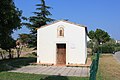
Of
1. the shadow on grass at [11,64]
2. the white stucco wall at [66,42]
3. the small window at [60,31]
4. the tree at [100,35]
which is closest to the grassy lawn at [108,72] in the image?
the white stucco wall at [66,42]

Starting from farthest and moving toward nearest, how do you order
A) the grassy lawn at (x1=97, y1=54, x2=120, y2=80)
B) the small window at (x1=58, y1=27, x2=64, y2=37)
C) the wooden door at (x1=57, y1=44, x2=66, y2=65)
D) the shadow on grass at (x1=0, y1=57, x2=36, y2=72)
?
the wooden door at (x1=57, y1=44, x2=66, y2=65), the small window at (x1=58, y1=27, x2=64, y2=37), the shadow on grass at (x1=0, y1=57, x2=36, y2=72), the grassy lawn at (x1=97, y1=54, x2=120, y2=80)

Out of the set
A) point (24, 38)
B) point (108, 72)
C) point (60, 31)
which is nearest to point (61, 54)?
point (60, 31)

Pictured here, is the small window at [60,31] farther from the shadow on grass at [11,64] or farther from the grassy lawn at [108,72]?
the grassy lawn at [108,72]

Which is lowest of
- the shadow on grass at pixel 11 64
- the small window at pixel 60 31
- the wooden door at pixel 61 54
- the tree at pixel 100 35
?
the shadow on grass at pixel 11 64

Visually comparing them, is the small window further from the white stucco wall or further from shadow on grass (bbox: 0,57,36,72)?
shadow on grass (bbox: 0,57,36,72)

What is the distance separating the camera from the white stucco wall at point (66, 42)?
25250 mm

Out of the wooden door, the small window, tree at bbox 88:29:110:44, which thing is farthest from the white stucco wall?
tree at bbox 88:29:110:44

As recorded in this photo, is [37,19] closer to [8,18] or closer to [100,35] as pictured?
[8,18]

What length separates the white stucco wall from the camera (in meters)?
25.2

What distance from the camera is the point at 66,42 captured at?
83.7 ft

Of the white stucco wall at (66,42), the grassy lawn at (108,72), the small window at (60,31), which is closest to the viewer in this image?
the grassy lawn at (108,72)

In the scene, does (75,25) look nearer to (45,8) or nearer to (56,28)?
(56,28)

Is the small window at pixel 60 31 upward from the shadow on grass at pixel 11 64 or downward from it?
upward

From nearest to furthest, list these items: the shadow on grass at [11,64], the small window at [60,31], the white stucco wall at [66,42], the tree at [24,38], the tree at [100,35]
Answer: the shadow on grass at [11,64] → the white stucco wall at [66,42] → the small window at [60,31] → the tree at [24,38] → the tree at [100,35]
